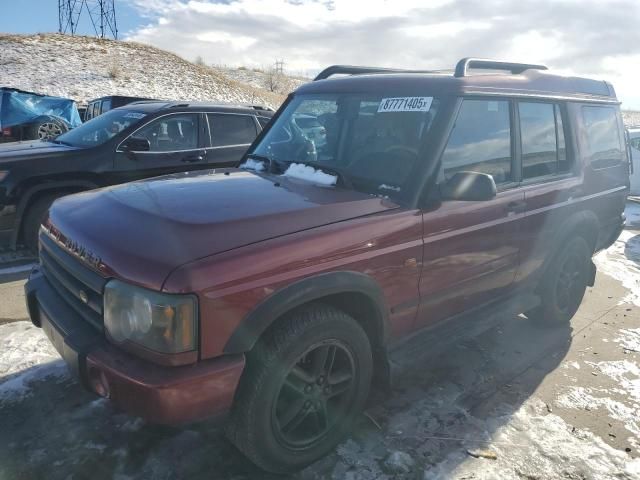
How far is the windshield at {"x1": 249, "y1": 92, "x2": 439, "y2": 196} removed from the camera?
9.63ft

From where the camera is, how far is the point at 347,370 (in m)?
2.66

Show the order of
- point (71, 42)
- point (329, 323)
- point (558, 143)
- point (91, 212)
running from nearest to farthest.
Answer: point (329, 323), point (91, 212), point (558, 143), point (71, 42)

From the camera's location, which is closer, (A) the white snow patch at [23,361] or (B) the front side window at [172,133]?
(A) the white snow patch at [23,361]

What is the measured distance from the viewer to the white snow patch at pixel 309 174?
2999mm

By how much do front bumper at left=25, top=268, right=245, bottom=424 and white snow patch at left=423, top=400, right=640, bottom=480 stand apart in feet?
4.10

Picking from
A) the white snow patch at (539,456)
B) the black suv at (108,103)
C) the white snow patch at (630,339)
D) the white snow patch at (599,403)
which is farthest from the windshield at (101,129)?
the black suv at (108,103)

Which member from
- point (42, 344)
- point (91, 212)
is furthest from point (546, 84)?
point (42, 344)

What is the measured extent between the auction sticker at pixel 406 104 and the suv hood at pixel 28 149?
13.6ft

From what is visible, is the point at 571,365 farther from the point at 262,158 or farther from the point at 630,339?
the point at 262,158

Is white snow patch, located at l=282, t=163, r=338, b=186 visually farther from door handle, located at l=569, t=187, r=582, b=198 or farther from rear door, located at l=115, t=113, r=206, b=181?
rear door, located at l=115, t=113, r=206, b=181

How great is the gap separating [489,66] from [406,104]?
870mm

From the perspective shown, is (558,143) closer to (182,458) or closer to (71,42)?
(182,458)

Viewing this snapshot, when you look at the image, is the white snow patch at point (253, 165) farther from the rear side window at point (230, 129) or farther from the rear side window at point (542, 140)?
the rear side window at point (230, 129)

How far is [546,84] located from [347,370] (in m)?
2.67
